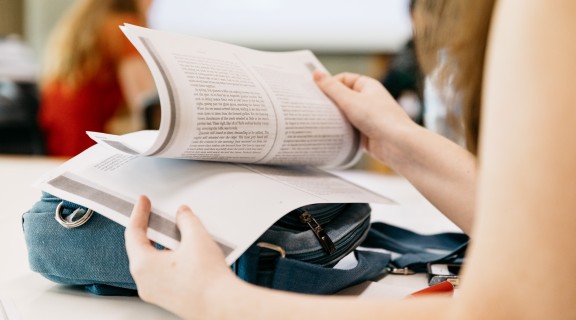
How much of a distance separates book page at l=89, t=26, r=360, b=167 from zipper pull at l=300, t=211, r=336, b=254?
9 cm

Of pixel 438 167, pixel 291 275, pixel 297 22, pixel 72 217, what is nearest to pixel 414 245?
pixel 438 167

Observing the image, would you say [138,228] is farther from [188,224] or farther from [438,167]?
[438,167]

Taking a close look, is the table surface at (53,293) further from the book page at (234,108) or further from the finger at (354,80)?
the finger at (354,80)

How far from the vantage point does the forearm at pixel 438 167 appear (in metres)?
0.72

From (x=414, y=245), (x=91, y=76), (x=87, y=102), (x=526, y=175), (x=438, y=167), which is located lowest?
(x=87, y=102)

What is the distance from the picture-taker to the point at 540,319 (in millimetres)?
337

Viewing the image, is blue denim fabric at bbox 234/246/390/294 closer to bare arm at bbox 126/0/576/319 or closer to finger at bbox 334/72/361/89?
bare arm at bbox 126/0/576/319

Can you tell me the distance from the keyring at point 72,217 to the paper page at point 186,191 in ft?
0.07

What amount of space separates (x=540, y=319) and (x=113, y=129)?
2.71 metres

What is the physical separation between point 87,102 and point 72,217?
7.61ft

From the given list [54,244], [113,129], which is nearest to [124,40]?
[113,129]

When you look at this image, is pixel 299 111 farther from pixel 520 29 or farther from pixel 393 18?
pixel 393 18

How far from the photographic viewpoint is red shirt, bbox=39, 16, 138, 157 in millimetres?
2766

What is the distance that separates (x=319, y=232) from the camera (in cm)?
58
